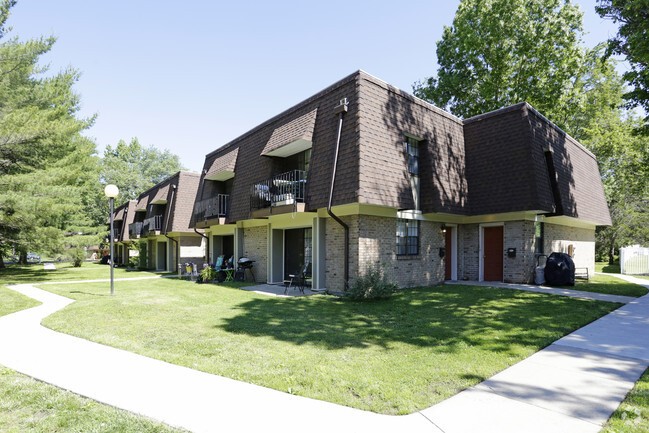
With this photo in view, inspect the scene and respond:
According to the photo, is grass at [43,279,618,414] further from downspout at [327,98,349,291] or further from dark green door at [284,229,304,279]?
dark green door at [284,229,304,279]

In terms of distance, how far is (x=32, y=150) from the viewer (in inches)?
672

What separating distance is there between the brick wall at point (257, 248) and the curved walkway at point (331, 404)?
10.0m

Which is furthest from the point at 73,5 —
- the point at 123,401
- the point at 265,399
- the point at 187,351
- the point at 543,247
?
the point at 543,247

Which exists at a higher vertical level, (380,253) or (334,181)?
(334,181)

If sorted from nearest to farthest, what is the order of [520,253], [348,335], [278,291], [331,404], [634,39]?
[331,404] → [348,335] → [634,39] → [278,291] → [520,253]

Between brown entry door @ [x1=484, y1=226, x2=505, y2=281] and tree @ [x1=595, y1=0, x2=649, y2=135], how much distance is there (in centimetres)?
650

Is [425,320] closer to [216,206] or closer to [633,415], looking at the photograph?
[633,415]

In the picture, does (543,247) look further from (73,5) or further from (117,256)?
(117,256)

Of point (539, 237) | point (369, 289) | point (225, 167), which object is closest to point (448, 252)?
point (539, 237)

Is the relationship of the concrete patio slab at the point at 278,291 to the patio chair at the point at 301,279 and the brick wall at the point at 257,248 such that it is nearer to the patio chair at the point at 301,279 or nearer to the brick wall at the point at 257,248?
the patio chair at the point at 301,279

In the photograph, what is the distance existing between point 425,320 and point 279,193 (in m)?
7.90

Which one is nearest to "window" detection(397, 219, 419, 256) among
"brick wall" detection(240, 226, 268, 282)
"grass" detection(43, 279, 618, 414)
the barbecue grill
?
"grass" detection(43, 279, 618, 414)

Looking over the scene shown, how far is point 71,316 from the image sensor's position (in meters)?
8.36

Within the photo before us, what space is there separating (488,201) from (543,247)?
373 cm
